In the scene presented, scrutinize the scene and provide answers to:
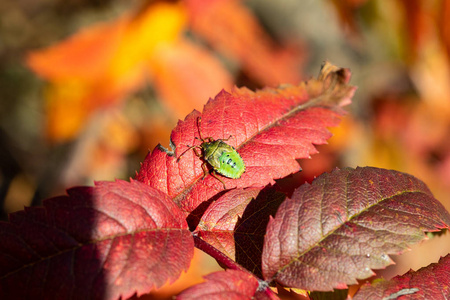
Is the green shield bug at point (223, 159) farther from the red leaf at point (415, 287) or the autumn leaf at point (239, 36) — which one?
the autumn leaf at point (239, 36)

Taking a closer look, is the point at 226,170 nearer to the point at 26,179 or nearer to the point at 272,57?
the point at 272,57

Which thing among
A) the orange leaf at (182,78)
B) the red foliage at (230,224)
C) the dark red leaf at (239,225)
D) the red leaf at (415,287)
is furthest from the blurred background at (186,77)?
the dark red leaf at (239,225)

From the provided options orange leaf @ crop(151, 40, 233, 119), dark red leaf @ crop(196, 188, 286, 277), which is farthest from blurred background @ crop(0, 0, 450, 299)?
dark red leaf @ crop(196, 188, 286, 277)

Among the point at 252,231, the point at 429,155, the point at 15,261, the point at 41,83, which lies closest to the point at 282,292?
the point at 252,231

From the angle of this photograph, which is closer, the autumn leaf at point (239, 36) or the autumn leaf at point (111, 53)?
the autumn leaf at point (111, 53)

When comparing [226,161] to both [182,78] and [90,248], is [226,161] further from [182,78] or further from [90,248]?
[182,78]

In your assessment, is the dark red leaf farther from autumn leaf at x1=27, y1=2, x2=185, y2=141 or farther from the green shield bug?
autumn leaf at x1=27, y1=2, x2=185, y2=141

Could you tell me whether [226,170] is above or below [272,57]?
below
